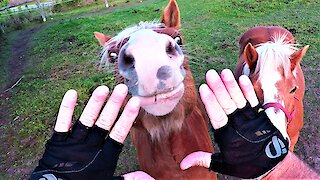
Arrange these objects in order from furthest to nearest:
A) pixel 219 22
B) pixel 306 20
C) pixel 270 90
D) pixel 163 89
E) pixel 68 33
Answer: pixel 68 33
pixel 219 22
pixel 306 20
pixel 270 90
pixel 163 89

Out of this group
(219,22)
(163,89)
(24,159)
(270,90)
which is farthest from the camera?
(219,22)

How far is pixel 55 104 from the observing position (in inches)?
261

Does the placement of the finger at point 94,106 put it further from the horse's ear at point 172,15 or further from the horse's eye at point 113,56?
the horse's ear at point 172,15

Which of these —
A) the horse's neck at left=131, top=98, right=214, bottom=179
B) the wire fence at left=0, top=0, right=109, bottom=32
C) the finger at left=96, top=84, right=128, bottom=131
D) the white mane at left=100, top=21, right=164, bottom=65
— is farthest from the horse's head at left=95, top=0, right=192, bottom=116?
the wire fence at left=0, top=0, right=109, bottom=32

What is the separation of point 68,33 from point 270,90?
413 inches

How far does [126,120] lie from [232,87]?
429mm

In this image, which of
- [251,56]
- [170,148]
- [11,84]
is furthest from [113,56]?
[11,84]

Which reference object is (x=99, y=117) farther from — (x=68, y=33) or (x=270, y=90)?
(x=68, y=33)

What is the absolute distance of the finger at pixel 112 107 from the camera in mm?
1295

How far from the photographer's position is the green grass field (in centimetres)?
566

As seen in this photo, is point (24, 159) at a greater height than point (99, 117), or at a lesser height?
lesser

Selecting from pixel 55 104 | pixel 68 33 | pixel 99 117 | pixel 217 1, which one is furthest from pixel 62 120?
pixel 217 1

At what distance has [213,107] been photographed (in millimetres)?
1321

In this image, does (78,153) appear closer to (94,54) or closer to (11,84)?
(11,84)
